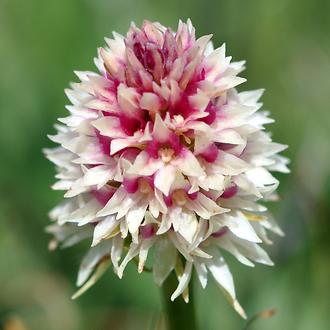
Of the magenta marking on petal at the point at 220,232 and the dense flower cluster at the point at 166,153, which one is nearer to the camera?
the dense flower cluster at the point at 166,153

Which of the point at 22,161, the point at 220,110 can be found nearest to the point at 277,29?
the point at 22,161

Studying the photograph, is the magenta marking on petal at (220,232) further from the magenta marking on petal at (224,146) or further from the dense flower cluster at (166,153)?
the magenta marking on petal at (224,146)

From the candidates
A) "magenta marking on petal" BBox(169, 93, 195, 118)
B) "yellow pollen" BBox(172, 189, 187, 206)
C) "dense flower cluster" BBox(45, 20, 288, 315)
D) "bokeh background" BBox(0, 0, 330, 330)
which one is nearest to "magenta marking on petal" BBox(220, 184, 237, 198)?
"dense flower cluster" BBox(45, 20, 288, 315)

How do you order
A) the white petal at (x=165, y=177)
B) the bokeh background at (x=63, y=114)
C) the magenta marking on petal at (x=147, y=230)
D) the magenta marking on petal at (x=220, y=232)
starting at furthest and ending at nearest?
1. the bokeh background at (x=63, y=114)
2. the magenta marking on petal at (x=220, y=232)
3. the magenta marking on petal at (x=147, y=230)
4. the white petal at (x=165, y=177)

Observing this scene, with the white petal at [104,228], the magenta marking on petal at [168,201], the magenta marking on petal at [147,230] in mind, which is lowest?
the magenta marking on petal at [147,230]

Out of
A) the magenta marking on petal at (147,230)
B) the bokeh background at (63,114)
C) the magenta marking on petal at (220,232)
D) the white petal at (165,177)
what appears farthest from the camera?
the bokeh background at (63,114)

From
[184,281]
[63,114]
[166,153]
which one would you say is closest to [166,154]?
[166,153]

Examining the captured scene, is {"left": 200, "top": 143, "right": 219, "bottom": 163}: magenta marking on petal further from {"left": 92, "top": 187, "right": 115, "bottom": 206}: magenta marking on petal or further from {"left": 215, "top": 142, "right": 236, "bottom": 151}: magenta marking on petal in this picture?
{"left": 92, "top": 187, "right": 115, "bottom": 206}: magenta marking on petal

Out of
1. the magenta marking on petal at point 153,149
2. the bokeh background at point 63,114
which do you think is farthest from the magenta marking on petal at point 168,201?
the bokeh background at point 63,114

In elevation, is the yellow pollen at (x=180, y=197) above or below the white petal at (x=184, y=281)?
above

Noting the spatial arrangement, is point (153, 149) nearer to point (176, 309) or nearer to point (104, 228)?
point (104, 228)
